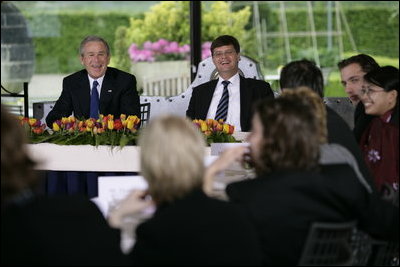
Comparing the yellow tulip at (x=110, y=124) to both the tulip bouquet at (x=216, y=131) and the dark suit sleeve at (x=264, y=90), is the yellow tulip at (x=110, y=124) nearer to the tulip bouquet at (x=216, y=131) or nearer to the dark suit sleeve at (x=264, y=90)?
the tulip bouquet at (x=216, y=131)

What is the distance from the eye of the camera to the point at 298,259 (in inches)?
122

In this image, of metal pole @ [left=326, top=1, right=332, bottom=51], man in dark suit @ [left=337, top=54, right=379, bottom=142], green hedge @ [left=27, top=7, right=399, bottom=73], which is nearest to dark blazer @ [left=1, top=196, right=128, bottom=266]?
man in dark suit @ [left=337, top=54, right=379, bottom=142]

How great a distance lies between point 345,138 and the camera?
3785mm

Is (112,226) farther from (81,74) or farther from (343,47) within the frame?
(343,47)

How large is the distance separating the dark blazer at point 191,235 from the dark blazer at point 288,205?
0.21 metres

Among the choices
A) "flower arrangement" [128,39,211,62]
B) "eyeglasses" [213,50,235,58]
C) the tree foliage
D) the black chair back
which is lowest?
the black chair back

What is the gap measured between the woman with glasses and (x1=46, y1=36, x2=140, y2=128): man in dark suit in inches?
99.8

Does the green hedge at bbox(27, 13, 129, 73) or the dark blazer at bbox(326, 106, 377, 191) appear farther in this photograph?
the green hedge at bbox(27, 13, 129, 73)

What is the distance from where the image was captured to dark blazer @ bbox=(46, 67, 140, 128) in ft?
21.1

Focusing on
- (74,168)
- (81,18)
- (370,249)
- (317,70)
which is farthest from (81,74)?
(81,18)

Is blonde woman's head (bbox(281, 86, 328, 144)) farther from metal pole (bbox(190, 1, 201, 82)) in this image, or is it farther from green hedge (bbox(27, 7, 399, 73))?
green hedge (bbox(27, 7, 399, 73))

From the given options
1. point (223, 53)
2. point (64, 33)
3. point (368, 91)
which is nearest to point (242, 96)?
point (223, 53)

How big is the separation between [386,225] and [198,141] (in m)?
0.90

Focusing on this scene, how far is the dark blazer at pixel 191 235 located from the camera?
2771 millimetres
